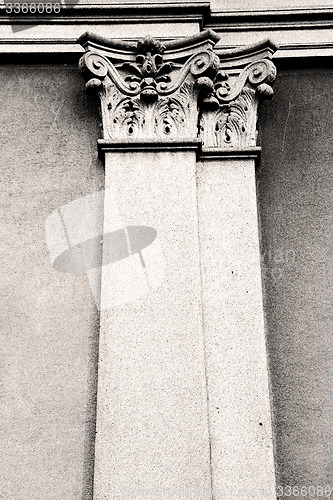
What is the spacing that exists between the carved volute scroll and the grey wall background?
31cm

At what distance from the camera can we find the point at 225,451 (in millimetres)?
5148

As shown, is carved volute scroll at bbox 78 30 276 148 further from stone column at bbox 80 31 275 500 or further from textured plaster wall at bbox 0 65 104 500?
textured plaster wall at bbox 0 65 104 500

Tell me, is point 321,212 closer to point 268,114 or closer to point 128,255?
point 268,114

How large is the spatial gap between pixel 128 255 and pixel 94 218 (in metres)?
0.48

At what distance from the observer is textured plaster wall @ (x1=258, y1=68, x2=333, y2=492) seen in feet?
17.6

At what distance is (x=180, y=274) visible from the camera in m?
5.59

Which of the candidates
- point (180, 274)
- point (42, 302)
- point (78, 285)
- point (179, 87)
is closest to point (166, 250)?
point (180, 274)

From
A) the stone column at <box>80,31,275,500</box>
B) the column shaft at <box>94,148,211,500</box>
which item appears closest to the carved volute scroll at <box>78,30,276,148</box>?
the stone column at <box>80,31,275,500</box>

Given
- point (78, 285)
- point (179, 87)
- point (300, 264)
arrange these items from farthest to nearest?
point (179, 87), point (300, 264), point (78, 285)

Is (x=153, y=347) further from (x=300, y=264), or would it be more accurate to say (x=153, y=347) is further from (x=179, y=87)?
(x=179, y=87)

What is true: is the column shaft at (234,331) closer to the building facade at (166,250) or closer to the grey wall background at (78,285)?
the building facade at (166,250)

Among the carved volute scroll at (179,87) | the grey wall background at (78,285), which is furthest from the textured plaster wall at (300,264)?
the carved volute scroll at (179,87)

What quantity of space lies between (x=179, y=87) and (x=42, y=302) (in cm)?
191

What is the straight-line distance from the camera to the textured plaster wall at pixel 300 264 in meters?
5.35
